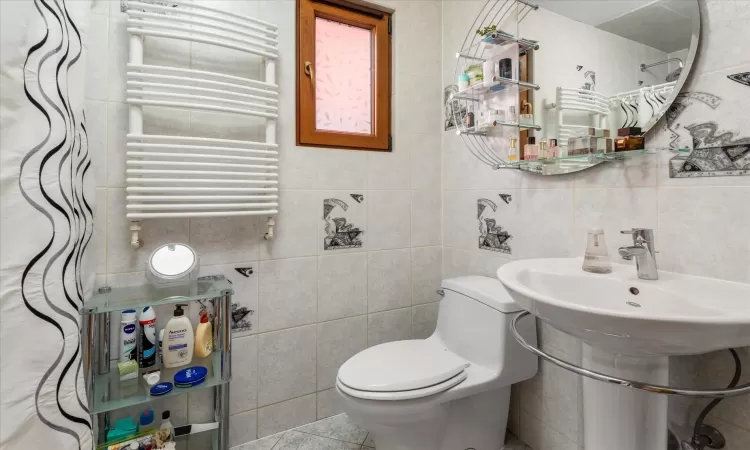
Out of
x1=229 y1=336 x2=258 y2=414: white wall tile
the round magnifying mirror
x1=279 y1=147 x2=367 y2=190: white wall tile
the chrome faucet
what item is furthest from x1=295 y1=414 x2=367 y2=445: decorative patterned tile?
the chrome faucet

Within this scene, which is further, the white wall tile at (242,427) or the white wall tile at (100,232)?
the white wall tile at (242,427)

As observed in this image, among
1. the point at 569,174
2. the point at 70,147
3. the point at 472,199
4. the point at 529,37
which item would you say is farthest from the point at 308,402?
the point at 529,37

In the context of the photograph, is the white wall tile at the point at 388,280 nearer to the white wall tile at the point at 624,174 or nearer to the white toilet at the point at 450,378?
the white toilet at the point at 450,378

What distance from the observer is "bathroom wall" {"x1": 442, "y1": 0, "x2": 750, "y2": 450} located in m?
0.92

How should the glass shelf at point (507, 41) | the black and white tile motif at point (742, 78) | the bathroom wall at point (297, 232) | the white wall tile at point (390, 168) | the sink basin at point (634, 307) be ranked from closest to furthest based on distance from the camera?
1. the sink basin at point (634, 307)
2. the black and white tile motif at point (742, 78)
3. the bathroom wall at point (297, 232)
4. the glass shelf at point (507, 41)
5. the white wall tile at point (390, 168)

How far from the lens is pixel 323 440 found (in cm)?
157

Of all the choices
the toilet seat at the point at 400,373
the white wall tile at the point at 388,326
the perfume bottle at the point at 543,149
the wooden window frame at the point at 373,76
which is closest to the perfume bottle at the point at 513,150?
the perfume bottle at the point at 543,149

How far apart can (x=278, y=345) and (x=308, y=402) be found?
1.06ft

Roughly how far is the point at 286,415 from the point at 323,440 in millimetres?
201

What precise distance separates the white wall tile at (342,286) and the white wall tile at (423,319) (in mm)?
313

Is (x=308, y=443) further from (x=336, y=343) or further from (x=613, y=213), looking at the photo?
(x=613, y=213)

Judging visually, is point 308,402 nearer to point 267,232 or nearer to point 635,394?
point 267,232

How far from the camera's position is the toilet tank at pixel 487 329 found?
1302mm

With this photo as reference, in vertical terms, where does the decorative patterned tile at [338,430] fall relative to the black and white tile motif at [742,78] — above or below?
below
